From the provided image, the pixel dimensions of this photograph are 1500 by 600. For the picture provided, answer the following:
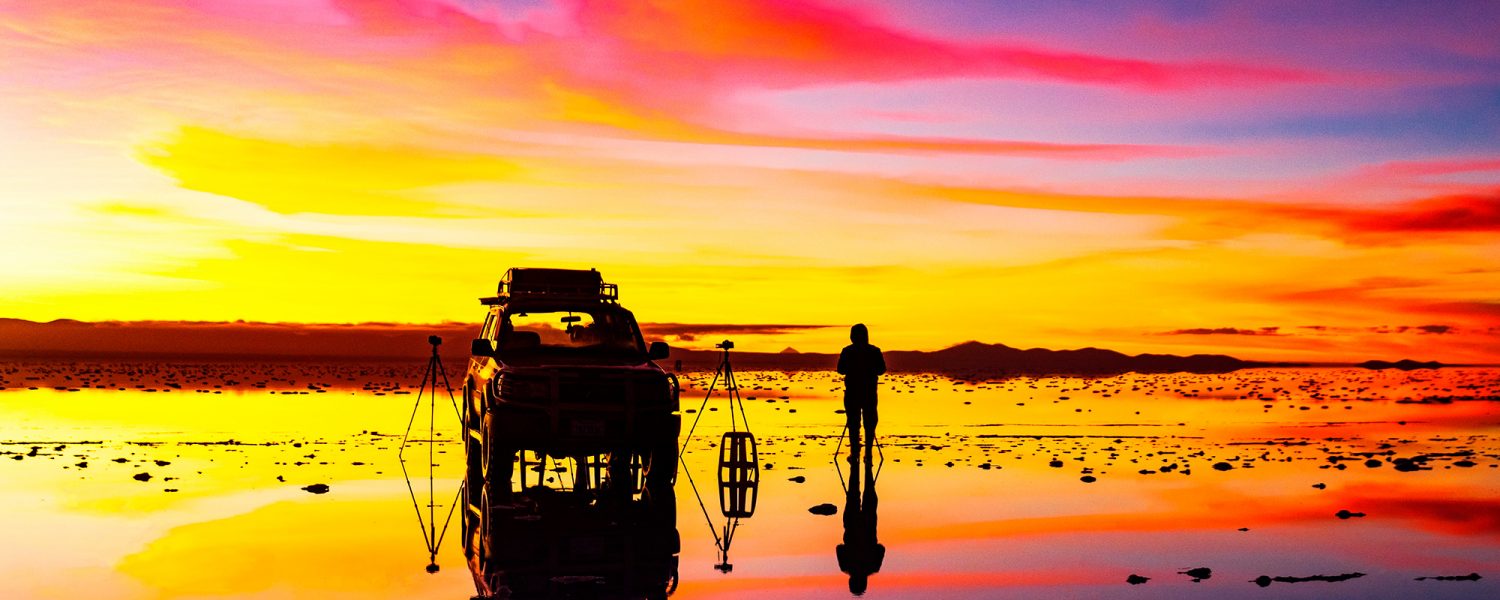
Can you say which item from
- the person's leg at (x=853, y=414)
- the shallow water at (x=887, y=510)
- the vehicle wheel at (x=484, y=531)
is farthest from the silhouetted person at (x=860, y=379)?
the vehicle wheel at (x=484, y=531)

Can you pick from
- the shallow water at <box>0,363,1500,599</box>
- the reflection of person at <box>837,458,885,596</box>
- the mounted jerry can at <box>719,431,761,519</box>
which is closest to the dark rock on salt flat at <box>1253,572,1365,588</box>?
the shallow water at <box>0,363,1500,599</box>

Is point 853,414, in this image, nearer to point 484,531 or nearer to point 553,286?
point 553,286

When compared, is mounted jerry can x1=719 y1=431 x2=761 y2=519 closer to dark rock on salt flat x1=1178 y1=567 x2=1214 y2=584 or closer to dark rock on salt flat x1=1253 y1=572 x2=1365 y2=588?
dark rock on salt flat x1=1178 y1=567 x2=1214 y2=584

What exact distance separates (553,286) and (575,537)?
7.14m

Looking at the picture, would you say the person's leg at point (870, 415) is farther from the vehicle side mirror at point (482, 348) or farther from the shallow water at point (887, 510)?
the vehicle side mirror at point (482, 348)

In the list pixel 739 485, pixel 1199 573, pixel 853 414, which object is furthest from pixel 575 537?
pixel 853 414

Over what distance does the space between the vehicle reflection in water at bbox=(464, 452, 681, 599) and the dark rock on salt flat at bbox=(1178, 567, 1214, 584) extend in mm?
4490

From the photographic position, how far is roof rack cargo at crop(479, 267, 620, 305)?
71.0 ft

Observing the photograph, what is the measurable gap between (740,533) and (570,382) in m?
4.20

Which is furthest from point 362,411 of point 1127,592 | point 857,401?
point 1127,592

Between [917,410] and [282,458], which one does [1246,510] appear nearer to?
[282,458]

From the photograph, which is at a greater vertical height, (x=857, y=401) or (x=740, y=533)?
(x=857, y=401)

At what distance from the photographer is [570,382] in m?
19.1

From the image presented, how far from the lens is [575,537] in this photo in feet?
50.3
